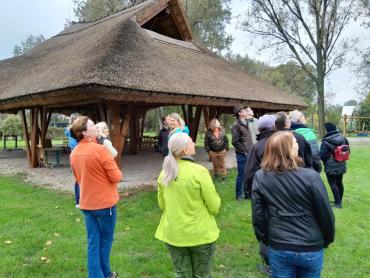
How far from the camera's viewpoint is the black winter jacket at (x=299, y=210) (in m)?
2.47

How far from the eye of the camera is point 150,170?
1108 centimetres

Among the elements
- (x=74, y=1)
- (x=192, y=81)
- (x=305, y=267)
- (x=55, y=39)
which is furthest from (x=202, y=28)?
(x=305, y=267)

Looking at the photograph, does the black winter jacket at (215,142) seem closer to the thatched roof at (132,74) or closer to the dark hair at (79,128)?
the thatched roof at (132,74)

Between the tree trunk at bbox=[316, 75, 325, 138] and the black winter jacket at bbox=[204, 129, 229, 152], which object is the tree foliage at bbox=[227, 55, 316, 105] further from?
the black winter jacket at bbox=[204, 129, 229, 152]

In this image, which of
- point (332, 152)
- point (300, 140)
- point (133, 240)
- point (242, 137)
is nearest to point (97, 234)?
point (133, 240)

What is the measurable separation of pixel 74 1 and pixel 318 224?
30259 mm

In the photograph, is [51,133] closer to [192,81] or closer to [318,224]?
[192,81]

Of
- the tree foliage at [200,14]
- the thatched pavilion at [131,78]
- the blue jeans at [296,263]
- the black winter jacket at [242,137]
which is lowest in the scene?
the blue jeans at [296,263]

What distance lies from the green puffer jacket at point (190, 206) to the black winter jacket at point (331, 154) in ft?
13.7

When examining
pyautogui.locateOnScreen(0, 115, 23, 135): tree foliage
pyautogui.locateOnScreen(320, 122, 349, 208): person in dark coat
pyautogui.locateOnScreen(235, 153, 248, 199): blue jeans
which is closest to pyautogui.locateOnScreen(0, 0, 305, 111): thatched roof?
pyautogui.locateOnScreen(235, 153, 248, 199): blue jeans

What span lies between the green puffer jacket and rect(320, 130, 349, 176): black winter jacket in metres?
4.17

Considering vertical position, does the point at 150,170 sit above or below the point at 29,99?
below

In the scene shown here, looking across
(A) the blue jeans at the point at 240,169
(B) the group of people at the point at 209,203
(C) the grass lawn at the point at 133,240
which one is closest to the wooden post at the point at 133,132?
(C) the grass lawn at the point at 133,240

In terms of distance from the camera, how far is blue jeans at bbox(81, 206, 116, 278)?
3.57m
